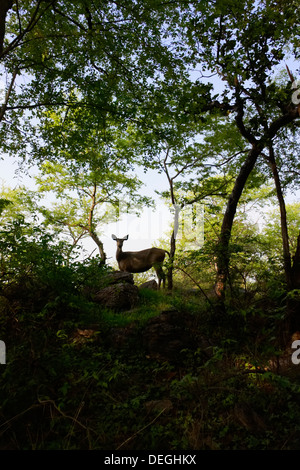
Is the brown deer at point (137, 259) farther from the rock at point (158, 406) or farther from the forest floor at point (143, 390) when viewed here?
the rock at point (158, 406)

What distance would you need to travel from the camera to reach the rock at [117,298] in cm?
770

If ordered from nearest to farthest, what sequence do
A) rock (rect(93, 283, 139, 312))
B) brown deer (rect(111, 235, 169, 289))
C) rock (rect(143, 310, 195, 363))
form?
rock (rect(143, 310, 195, 363)), rock (rect(93, 283, 139, 312)), brown deer (rect(111, 235, 169, 289))

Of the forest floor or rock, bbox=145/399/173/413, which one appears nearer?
the forest floor

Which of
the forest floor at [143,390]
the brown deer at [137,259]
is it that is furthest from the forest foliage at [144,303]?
the brown deer at [137,259]

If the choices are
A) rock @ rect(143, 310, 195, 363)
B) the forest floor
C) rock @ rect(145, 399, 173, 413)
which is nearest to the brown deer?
rock @ rect(143, 310, 195, 363)

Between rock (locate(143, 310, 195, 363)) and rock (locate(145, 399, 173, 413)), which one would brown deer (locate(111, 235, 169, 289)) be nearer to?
rock (locate(143, 310, 195, 363))

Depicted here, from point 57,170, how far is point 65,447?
19.8 m

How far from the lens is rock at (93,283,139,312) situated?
7700 mm

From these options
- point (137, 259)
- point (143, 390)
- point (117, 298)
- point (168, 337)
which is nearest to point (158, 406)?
point (143, 390)

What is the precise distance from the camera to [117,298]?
784 cm

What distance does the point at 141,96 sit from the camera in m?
7.93

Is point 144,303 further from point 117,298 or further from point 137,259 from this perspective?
point 137,259

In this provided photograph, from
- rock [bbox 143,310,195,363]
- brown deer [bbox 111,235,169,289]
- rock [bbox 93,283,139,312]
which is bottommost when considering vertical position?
rock [bbox 143,310,195,363]

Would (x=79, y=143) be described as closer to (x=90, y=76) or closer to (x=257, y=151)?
(x=90, y=76)
